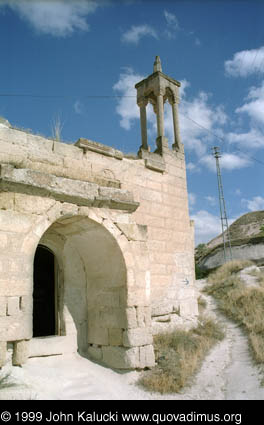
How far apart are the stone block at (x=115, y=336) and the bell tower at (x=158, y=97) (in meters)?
4.91

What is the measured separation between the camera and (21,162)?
5293 mm

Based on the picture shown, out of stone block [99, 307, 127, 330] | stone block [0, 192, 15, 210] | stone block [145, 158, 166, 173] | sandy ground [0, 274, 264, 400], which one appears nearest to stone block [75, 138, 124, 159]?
stone block [145, 158, 166, 173]

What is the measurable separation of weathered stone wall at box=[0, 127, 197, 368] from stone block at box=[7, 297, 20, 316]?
0.04 ft

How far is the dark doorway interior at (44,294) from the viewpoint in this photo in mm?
6492

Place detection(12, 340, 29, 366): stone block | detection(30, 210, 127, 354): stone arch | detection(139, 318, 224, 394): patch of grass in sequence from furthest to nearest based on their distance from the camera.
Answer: detection(30, 210, 127, 354): stone arch
detection(139, 318, 224, 394): patch of grass
detection(12, 340, 29, 366): stone block

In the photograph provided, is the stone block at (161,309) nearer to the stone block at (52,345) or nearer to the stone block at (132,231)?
the stone block at (52,345)

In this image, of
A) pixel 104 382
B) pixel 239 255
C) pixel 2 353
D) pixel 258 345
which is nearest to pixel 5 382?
pixel 2 353

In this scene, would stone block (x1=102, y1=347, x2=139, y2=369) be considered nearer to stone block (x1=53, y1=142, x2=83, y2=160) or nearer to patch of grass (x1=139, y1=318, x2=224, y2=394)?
patch of grass (x1=139, y1=318, x2=224, y2=394)

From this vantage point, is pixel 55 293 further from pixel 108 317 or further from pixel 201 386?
pixel 201 386

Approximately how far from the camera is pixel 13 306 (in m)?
4.41

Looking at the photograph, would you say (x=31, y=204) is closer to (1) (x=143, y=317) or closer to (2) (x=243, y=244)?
(1) (x=143, y=317)

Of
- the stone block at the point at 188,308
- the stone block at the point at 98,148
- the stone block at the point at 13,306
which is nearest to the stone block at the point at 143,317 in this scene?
the stone block at the point at 13,306

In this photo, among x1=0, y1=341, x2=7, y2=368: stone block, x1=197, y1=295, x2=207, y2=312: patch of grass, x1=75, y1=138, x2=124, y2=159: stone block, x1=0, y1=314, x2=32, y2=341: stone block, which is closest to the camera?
x1=0, y1=341, x2=7, y2=368: stone block

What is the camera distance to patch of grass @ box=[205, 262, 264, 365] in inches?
292
